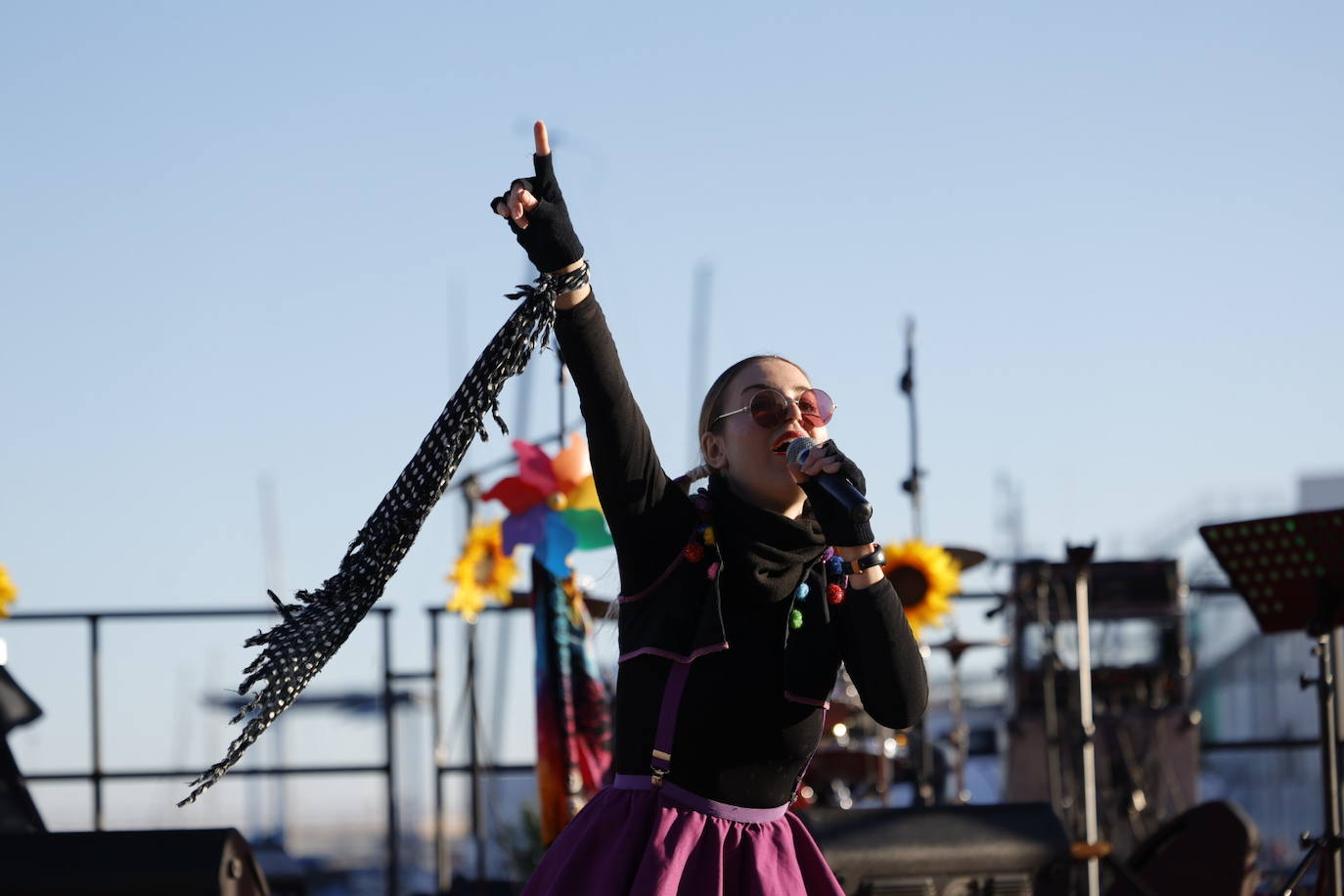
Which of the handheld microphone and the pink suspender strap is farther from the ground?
the handheld microphone

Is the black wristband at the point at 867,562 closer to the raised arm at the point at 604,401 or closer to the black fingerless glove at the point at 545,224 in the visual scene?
the raised arm at the point at 604,401

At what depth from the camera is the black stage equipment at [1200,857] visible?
5379 mm

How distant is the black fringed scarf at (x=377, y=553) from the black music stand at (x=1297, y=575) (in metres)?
2.45

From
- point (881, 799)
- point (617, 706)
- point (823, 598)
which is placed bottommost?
point (881, 799)

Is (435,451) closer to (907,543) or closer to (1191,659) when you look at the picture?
(907,543)

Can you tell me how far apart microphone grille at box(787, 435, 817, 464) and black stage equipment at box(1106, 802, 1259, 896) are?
3211 millimetres

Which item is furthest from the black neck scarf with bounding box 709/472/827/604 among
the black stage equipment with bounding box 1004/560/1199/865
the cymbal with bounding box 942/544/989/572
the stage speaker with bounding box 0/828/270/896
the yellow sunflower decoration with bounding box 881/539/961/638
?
the black stage equipment with bounding box 1004/560/1199/865

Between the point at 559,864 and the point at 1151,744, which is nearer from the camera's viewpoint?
the point at 559,864

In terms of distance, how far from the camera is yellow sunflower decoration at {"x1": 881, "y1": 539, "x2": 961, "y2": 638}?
6668 mm

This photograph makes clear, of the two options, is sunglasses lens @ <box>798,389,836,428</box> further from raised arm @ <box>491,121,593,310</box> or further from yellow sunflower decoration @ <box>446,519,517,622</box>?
yellow sunflower decoration @ <box>446,519,517,622</box>

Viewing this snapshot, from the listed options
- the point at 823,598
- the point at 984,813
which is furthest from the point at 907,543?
the point at 823,598

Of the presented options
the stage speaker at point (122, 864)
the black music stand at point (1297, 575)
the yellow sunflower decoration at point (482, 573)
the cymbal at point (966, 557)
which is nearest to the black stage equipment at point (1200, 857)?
the black music stand at point (1297, 575)

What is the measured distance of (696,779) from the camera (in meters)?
2.64

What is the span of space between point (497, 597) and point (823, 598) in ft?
11.8
